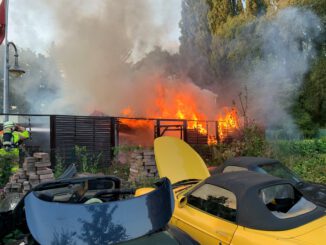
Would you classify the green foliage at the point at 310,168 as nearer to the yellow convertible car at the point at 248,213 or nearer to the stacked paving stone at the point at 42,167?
the yellow convertible car at the point at 248,213

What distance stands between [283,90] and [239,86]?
11.4ft

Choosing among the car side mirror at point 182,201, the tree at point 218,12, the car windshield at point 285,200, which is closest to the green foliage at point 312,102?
the tree at point 218,12

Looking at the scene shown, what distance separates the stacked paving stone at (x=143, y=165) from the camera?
7.09 metres

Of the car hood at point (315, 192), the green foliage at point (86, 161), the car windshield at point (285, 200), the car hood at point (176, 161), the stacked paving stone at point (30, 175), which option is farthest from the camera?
the green foliage at point (86, 161)

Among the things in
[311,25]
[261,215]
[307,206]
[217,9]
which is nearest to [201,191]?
[261,215]

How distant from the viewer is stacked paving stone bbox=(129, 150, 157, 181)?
23.3 ft

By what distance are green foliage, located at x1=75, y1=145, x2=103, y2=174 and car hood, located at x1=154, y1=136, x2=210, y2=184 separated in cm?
342

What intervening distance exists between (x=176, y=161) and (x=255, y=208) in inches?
79.1

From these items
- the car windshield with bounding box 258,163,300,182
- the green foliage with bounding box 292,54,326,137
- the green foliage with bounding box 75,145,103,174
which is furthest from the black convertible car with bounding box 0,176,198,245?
the green foliage with bounding box 292,54,326,137

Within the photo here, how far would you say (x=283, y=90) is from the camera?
15633 mm

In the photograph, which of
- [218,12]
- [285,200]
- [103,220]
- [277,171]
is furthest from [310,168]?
[218,12]

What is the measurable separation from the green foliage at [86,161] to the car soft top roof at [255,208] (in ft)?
16.7

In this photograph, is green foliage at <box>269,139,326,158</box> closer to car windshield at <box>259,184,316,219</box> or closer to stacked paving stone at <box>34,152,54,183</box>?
car windshield at <box>259,184,316,219</box>

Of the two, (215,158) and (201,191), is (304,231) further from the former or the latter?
(215,158)
